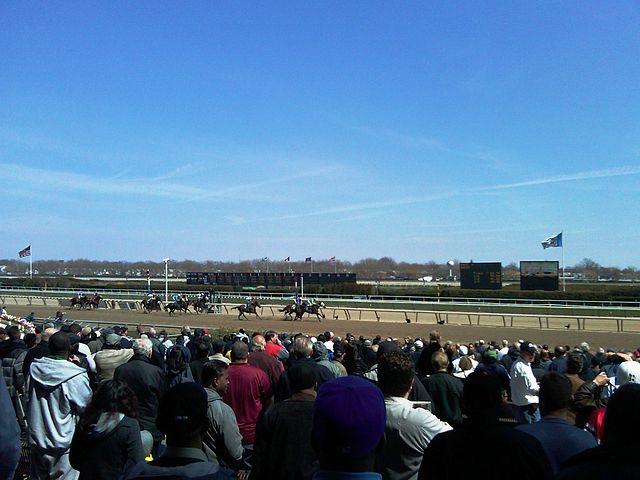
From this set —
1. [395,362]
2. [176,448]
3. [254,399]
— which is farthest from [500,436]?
[254,399]

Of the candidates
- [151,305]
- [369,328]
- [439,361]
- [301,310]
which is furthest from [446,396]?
[151,305]

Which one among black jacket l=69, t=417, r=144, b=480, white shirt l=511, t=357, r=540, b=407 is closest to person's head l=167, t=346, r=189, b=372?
black jacket l=69, t=417, r=144, b=480

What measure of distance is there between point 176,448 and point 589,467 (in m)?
1.43

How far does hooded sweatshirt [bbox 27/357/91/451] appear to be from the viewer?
148 inches

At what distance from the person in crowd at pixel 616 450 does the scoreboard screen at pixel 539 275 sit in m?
32.3

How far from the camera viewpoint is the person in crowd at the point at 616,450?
5.80 feet

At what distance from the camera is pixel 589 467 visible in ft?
5.89

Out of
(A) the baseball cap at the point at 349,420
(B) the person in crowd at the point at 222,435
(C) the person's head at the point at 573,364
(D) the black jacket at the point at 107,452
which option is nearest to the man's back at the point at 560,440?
(A) the baseball cap at the point at 349,420

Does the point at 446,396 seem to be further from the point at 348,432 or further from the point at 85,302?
the point at 85,302

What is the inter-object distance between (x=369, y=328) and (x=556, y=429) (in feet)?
70.0

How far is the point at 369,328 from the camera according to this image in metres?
23.7

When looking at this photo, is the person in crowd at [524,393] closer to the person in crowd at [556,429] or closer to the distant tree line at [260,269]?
the person in crowd at [556,429]

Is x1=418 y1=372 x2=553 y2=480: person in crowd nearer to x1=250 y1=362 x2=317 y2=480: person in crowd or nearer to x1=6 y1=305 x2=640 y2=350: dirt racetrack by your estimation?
x1=250 y1=362 x2=317 y2=480: person in crowd

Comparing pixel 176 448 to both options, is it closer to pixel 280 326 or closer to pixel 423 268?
pixel 280 326
